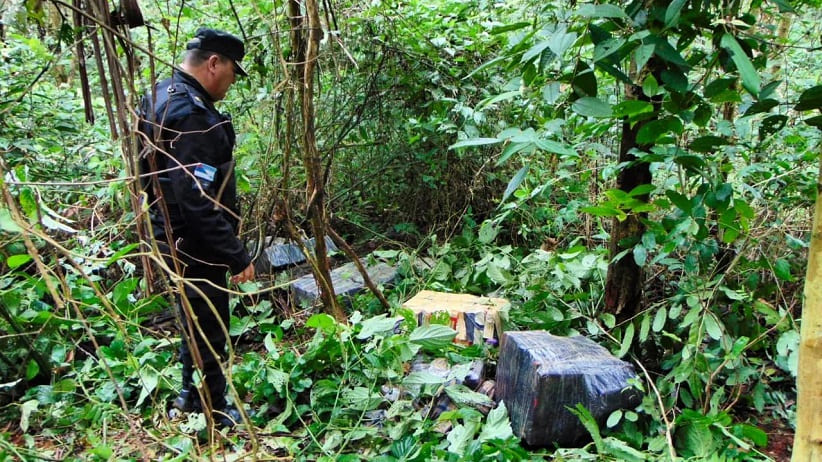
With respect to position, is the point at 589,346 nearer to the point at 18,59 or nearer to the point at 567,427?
the point at 567,427

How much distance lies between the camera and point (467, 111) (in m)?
3.52

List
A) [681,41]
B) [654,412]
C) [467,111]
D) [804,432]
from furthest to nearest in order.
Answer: [467,111], [654,412], [681,41], [804,432]

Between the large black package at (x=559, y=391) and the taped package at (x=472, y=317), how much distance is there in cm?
49

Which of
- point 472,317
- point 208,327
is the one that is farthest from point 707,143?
point 208,327

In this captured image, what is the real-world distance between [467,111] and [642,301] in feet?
5.14

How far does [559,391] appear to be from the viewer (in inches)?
87.4

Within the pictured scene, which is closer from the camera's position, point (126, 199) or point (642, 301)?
point (642, 301)

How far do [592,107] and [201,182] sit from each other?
1.66m

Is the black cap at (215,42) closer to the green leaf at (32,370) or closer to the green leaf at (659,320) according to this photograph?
the green leaf at (32,370)

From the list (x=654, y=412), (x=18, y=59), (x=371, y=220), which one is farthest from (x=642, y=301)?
(x=18, y=59)

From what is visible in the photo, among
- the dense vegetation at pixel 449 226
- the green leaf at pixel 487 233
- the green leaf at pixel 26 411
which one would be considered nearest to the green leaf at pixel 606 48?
the dense vegetation at pixel 449 226

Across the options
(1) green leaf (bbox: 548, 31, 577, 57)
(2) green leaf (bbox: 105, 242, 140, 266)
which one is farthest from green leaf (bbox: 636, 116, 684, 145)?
(2) green leaf (bbox: 105, 242, 140, 266)

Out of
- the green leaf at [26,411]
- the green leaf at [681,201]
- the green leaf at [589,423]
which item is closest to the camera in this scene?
the green leaf at [681,201]

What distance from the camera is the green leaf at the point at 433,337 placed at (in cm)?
246
